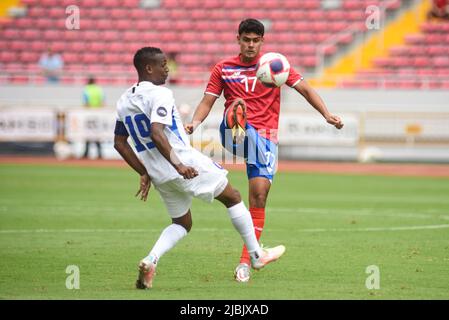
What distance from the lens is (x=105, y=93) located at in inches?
1159

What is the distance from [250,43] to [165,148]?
1853 mm

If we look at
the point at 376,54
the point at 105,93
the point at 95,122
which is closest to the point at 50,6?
the point at 105,93

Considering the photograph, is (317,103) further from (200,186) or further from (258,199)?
(200,186)

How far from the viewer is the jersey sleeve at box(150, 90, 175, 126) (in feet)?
25.2

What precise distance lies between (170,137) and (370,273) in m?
2.33

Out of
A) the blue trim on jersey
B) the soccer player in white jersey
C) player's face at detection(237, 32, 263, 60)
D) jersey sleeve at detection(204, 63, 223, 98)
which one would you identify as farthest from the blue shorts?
the blue trim on jersey

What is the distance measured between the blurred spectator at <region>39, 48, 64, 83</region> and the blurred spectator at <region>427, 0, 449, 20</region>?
12.3m

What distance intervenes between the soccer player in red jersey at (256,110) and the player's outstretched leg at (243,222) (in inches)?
25.2

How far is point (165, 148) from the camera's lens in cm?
766

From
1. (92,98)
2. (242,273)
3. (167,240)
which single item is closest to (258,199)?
(242,273)

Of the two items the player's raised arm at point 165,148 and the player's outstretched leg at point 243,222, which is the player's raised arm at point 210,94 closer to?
the player's outstretched leg at point 243,222

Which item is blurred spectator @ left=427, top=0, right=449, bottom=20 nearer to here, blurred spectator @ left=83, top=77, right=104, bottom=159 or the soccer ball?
blurred spectator @ left=83, top=77, right=104, bottom=159

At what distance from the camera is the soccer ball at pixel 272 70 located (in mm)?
8852
